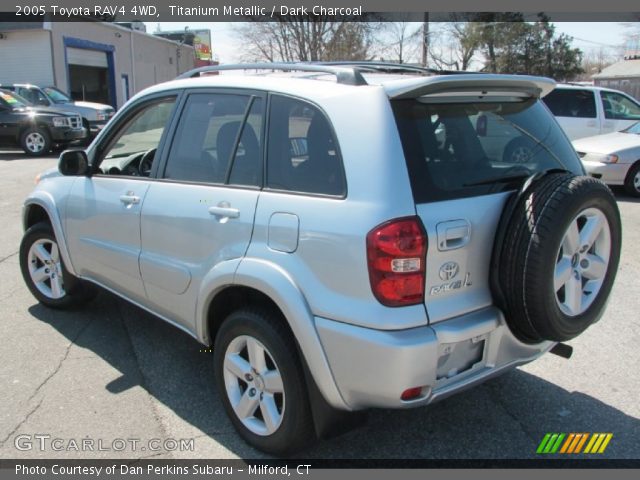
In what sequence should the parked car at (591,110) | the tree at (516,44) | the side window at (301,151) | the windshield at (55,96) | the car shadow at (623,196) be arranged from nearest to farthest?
the side window at (301,151) < the car shadow at (623,196) < the parked car at (591,110) < the windshield at (55,96) < the tree at (516,44)

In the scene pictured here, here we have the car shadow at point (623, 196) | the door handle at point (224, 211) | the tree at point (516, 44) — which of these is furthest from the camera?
the tree at point (516, 44)

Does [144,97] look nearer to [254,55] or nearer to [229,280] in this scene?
[229,280]

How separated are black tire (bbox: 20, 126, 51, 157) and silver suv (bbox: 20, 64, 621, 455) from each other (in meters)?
14.4

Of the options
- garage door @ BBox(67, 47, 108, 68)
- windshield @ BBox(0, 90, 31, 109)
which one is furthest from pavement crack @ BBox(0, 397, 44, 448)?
garage door @ BBox(67, 47, 108, 68)

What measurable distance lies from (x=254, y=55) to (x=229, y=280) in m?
35.6

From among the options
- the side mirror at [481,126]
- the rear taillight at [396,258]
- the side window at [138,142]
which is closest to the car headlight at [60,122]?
the side window at [138,142]

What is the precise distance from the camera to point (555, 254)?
2.47m

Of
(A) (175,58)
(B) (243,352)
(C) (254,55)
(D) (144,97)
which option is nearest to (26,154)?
(D) (144,97)

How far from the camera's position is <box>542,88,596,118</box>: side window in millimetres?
11852

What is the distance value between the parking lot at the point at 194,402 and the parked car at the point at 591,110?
8.23 metres

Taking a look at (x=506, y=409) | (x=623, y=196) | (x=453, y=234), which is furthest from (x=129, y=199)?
(x=623, y=196)

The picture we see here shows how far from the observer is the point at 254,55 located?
36219 millimetres

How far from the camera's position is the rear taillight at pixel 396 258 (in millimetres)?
2320

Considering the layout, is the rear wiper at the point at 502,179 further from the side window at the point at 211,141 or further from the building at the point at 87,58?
the building at the point at 87,58
